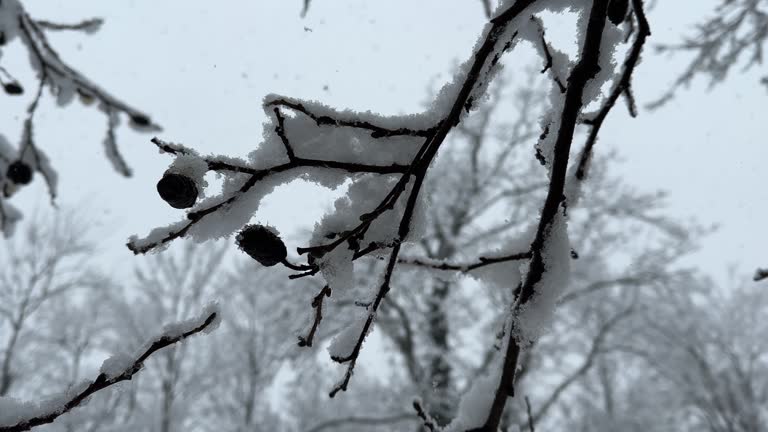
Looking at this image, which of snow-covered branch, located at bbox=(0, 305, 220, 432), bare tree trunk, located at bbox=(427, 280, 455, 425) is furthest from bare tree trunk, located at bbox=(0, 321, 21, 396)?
snow-covered branch, located at bbox=(0, 305, 220, 432)

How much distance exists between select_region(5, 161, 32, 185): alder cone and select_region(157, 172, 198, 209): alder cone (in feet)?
6.06

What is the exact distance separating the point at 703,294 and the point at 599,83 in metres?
12.9

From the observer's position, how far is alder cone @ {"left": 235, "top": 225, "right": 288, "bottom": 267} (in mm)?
961

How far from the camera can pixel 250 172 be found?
39.4 inches

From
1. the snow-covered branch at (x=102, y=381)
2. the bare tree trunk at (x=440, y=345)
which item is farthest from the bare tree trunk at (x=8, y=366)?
the snow-covered branch at (x=102, y=381)

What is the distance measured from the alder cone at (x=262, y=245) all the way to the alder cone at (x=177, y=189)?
11 centimetres

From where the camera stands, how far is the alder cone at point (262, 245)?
3.15 feet

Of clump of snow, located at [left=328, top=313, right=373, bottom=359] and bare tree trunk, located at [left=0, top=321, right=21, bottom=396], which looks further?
bare tree trunk, located at [left=0, top=321, right=21, bottom=396]

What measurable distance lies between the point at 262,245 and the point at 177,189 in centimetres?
17

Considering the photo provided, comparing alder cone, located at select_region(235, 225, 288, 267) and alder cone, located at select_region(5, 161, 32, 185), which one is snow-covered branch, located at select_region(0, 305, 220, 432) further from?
alder cone, located at select_region(5, 161, 32, 185)

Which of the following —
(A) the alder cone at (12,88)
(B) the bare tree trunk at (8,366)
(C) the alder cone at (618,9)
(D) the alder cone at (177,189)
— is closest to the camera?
(D) the alder cone at (177,189)

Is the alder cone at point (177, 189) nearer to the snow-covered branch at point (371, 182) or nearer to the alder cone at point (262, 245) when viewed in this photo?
the snow-covered branch at point (371, 182)

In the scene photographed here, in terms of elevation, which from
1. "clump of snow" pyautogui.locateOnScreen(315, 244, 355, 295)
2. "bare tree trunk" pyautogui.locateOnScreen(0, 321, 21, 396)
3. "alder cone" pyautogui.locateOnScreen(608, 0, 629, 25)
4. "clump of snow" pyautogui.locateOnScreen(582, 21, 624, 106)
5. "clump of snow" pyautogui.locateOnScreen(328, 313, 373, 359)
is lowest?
"clump of snow" pyautogui.locateOnScreen(328, 313, 373, 359)

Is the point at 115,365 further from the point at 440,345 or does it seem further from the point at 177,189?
the point at 440,345
